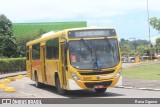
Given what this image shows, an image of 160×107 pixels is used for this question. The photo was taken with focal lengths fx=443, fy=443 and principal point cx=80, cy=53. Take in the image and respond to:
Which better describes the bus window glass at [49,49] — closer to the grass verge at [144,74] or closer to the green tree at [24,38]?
the grass verge at [144,74]

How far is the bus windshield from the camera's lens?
18.5 metres

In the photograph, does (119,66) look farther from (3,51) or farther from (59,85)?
(3,51)

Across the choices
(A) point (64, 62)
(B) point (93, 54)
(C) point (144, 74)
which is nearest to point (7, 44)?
(C) point (144, 74)

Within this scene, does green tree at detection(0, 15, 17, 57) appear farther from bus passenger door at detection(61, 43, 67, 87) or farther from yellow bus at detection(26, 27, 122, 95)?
yellow bus at detection(26, 27, 122, 95)

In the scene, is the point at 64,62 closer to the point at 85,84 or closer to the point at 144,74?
the point at 85,84

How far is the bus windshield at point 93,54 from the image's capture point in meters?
18.5

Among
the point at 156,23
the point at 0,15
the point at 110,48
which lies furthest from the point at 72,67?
the point at 0,15

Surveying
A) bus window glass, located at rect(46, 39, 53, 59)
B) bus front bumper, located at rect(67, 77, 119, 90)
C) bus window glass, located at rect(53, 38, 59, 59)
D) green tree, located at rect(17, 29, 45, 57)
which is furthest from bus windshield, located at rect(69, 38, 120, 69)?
green tree, located at rect(17, 29, 45, 57)

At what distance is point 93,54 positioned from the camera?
18.7 meters

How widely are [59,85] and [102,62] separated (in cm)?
301

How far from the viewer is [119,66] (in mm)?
18906

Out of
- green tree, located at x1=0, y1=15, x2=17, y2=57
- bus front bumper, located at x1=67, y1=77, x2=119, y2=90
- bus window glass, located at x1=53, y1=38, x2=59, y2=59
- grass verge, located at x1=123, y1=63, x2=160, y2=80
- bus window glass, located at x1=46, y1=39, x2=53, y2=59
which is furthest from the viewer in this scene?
green tree, located at x1=0, y1=15, x2=17, y2=57

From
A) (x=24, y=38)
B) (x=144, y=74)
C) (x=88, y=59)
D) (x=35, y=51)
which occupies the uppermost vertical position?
(x=88, y=59)

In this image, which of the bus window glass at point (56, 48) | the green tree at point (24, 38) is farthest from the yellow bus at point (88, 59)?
the green tree at point (24, 38)
